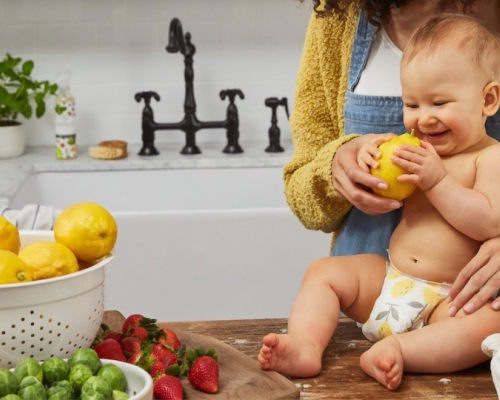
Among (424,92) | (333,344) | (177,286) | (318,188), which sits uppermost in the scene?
(424,92)

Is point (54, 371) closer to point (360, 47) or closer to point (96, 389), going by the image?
point (96, 389)

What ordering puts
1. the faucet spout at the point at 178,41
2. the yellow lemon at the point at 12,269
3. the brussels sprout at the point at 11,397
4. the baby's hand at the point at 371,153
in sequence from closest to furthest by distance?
1. the brussels sprout at the point at 11,397
2. the yellow lemon at the point at 12,269
3. the baby's hand at the point at 371,153
4. the faucet spout at the point at 178,41

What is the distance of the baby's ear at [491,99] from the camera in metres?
1.35

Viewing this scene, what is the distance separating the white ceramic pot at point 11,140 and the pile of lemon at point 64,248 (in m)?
1.89

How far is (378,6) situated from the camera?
5.02ft

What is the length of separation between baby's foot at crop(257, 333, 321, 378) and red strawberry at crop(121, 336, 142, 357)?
0.16 meters

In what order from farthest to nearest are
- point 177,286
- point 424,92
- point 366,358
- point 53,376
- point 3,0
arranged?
point 3,0 < point 177,286 < point 424,92 < point 366,358 < point 53,376

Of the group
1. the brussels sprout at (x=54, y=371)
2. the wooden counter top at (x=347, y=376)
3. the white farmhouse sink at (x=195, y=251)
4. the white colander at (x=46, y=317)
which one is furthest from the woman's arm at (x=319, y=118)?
the white farmhouse sink at (x=195, y=251)

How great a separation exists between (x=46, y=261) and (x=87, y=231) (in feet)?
0.22

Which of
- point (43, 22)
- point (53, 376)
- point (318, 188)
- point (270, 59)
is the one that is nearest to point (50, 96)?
point (43, 22)

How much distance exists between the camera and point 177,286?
2.95 m

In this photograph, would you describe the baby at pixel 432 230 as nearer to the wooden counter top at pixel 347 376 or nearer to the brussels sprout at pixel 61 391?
the wooden counter top at pixel 347 376

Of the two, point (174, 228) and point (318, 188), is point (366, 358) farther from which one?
point (174, 228)

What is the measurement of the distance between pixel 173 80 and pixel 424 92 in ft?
6.53
